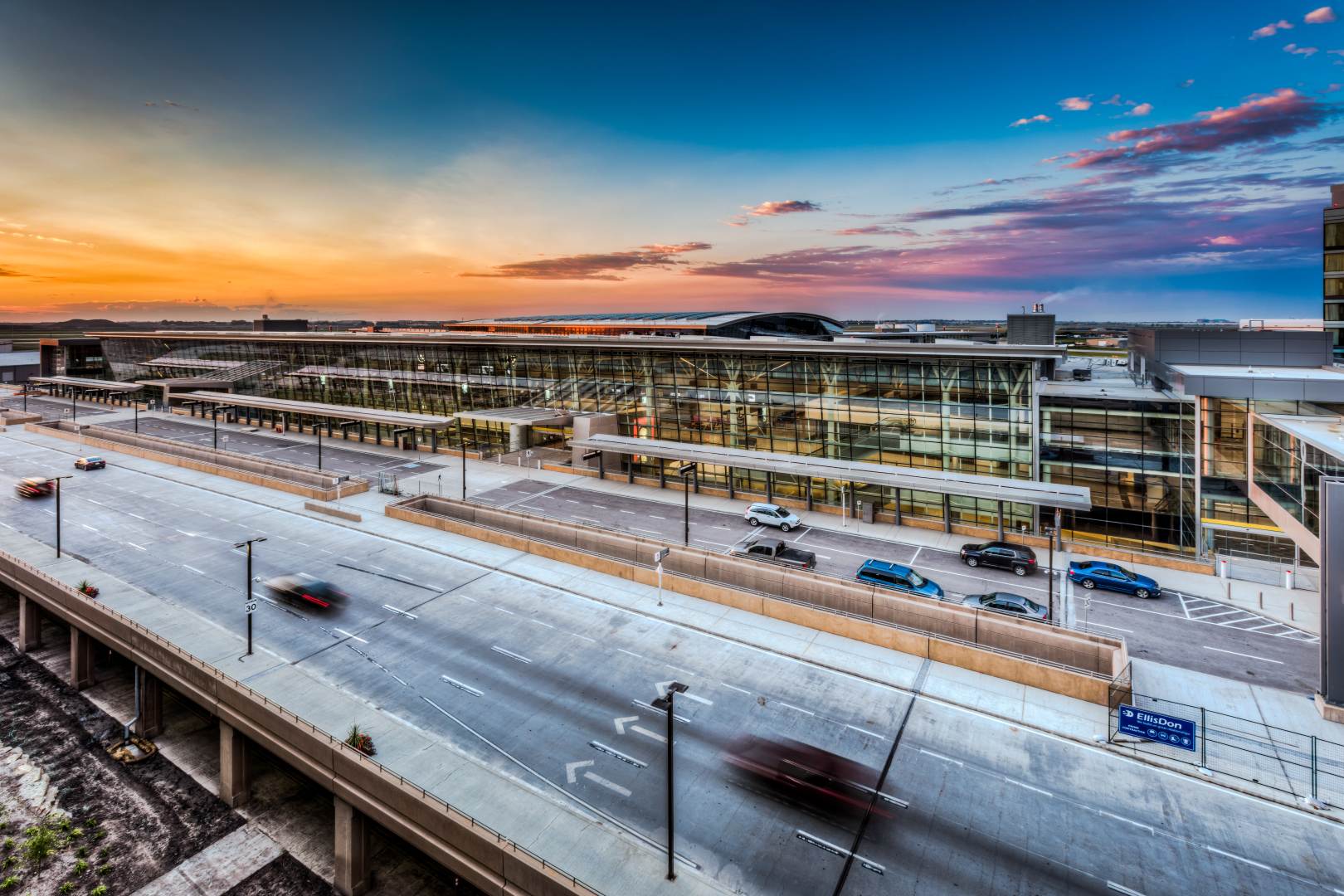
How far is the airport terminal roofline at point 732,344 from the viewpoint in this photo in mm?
41531

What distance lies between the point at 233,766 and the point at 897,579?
29226 millimetres

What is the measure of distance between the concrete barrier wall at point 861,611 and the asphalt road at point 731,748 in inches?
124

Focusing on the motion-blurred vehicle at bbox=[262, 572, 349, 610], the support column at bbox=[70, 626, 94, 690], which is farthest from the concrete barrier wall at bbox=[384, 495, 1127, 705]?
the support column at bbox=[70, 626, 94, 690]

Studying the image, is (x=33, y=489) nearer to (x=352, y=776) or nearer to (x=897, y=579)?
(x=352, y=776)

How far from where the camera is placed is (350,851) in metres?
19.7

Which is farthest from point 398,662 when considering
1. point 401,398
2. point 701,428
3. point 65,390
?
point 65,390

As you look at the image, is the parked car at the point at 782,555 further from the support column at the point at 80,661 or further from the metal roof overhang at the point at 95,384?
the metal roof overhang at the point at 95,384

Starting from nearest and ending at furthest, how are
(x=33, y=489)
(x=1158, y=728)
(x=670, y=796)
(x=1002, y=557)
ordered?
(x=670, y=796) < (x=1158, y=728) < (x=1002, y=557) < (x=33, y=489)

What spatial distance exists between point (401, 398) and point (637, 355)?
3695 centimetres

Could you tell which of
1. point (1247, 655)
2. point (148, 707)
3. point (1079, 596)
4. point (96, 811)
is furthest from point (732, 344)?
point (96, 811)

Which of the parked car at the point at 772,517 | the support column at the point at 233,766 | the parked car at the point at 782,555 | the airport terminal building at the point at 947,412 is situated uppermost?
the airport terminal building at the point at 947,412

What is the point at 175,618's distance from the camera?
89.5ft

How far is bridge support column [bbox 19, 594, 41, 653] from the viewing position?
35906 millimetres

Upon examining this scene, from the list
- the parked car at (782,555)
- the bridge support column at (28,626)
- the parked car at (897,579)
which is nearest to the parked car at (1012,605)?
the parked car at (897,579)
